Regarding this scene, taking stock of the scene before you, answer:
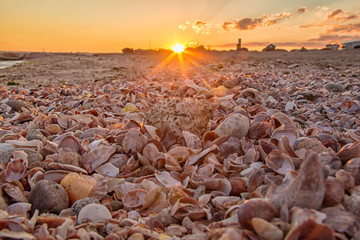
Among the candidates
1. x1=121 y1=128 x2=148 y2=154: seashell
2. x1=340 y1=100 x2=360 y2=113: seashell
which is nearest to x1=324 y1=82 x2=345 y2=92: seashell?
x1=340 y1=100 x2=360 y2=113: seashell

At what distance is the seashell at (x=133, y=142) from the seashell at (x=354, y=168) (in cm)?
149

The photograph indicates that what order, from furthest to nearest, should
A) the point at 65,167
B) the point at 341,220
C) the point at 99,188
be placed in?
the point at 65,167 < the point at 99,188 < the point at 341,220

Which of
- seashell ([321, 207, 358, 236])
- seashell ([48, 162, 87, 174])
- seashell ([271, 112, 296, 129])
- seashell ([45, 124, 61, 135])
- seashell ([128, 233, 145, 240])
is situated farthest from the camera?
seashell ([45, 124, 61, 135])

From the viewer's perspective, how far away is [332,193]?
4.53 ft

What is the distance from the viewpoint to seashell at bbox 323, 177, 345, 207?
1.38m

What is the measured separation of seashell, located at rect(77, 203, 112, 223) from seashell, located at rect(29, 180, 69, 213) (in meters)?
0.23

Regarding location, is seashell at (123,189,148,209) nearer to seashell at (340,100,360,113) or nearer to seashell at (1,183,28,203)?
seashell at (1,183,28,203)

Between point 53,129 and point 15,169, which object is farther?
point 53,129

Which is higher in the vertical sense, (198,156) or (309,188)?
(309,188)

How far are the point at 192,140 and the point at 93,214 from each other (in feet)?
3.70

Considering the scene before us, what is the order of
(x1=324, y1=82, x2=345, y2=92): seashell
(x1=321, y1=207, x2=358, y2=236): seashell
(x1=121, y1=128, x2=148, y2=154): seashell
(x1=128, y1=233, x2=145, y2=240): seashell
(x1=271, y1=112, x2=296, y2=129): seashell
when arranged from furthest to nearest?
(x1=324, y1=82, x2=345, y2=92): seashell
(x1=271, y1=112, x2=296, y2=129): seashell
(x1=121, y1=128, x2=148, y2=154): seashell
(x1=128, y1=233, x2=145, y2=240): seashell
(x1=321, y1=207, x2=358, y2=236): seashell

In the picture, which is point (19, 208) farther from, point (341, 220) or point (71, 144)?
point (341, 220)

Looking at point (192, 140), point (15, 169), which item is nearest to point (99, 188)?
point (15, 169)

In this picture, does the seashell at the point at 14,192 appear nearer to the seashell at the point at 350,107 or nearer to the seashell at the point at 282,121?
the seashell at the point at 282,121
